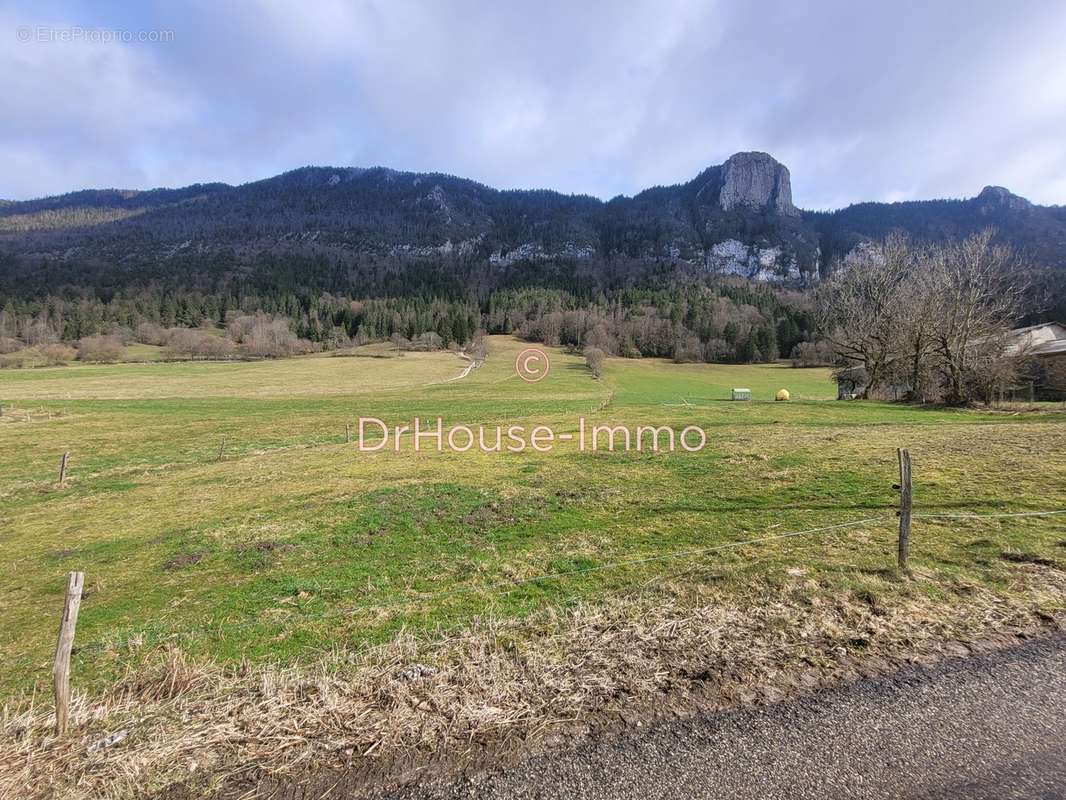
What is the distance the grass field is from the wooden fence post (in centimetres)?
224

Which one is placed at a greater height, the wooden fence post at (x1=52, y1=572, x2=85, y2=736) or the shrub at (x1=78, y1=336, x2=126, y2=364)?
the shrub at (x1=78, y1=336, x2=126, y2=364)

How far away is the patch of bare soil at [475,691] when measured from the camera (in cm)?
377

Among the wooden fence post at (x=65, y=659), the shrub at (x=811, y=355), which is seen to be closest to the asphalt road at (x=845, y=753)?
the wooden fence post at (x=65, y=659)

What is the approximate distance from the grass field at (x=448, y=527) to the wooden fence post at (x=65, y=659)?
7.35 ft

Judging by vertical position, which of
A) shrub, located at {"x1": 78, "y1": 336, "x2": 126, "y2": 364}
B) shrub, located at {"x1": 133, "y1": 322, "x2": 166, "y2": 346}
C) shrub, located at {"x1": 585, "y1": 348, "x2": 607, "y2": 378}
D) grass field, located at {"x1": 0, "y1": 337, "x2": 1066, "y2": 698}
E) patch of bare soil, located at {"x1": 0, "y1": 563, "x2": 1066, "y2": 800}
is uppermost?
shrub, located at {"x1": 133, "y1": 322, "x2": 166, "y2": 346}

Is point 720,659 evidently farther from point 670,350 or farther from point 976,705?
point 670,350

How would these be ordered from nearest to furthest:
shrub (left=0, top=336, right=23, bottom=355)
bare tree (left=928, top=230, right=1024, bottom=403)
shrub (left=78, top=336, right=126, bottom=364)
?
bare tree (left=928, top=230, right=1024, bottom=403), shrub (left=78, top=336, right=126, bottom=364), shrub (left=0, top=336, right=23, bottom=355)

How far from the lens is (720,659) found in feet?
16.6

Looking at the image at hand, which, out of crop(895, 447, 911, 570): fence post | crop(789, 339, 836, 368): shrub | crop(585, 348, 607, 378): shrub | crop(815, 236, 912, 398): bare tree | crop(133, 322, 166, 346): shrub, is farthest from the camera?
crop(133, 322, 166, 346): shrub

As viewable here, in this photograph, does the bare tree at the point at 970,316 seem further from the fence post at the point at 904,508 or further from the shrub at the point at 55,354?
→ the shrub at the point at 55,354

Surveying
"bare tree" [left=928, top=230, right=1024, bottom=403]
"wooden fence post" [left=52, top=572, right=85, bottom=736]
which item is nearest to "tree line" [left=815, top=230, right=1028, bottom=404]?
"bare tree" [left=928, top=230, right=1024, bottom=403]

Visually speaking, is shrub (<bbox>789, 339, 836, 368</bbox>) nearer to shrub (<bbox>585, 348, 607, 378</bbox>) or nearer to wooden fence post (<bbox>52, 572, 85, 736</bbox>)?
shrub (<bbox>585, 348, 607, 378</bbox>)

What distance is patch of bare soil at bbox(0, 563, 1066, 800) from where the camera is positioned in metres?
3.77

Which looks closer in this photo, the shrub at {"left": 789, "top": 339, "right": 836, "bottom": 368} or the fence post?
the fence post
